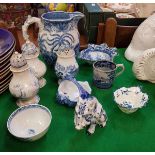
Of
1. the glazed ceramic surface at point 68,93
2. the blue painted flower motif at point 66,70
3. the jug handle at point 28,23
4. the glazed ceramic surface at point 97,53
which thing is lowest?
the glazed ceramic surface at point 68,93

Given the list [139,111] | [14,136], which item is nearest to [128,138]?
[139,111]

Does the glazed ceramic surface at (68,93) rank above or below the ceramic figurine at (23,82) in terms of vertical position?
below

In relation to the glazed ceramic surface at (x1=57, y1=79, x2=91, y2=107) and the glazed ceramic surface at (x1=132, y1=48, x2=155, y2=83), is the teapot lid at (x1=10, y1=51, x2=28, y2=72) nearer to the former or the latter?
the glazed ceramic surface at (x1=57, y1=79, x2=91, y2=107)

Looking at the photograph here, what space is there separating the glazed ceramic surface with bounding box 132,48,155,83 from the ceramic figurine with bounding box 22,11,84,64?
0.24 meters

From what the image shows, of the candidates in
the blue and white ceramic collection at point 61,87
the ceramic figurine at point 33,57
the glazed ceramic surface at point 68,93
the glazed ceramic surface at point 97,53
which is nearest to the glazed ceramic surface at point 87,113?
the blue and white ceramic collection at point 61,87

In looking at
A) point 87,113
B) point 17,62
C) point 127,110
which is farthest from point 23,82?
point 127,110

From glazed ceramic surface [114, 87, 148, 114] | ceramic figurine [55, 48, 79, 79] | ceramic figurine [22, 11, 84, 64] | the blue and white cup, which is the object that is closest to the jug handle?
ceramic figurine [22, 11, 84, 64]

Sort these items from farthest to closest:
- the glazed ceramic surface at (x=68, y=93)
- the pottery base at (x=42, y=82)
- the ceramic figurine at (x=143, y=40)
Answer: the ceramic figurine at (x=143, y=40), the pottery base at (x=42, y=82), the glazed ceramic surface at (x=68, y=93)

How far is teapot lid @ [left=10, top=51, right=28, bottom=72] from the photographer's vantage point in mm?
601

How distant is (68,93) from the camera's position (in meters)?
0.72

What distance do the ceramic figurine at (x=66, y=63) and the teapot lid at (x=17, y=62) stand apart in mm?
134

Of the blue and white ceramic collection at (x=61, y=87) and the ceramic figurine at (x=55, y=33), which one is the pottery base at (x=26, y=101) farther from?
the ceramic figurine at (x=55, y=33)

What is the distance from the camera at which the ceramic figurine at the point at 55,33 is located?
2.49ft

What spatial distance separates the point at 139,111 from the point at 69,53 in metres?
0.29
